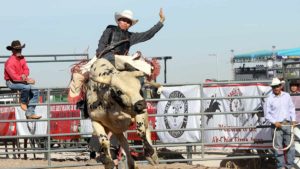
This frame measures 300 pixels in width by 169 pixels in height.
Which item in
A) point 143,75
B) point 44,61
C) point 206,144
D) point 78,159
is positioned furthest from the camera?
point 44,61

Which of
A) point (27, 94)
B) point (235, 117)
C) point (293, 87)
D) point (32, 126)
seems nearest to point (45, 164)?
point (32, 126)

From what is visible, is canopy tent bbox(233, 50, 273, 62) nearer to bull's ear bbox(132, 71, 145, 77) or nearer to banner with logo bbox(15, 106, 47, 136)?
banner with logo bbox(15, 106, 47, 136)

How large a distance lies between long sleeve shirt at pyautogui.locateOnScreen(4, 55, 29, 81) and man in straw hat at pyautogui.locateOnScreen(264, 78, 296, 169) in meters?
4.66

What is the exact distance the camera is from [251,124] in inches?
523

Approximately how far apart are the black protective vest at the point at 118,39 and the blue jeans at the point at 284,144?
4152 millimetres

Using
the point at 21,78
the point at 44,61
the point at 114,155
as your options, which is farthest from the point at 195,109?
the point at 44,61

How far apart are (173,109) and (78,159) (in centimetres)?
363

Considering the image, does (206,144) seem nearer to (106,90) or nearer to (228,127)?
(228,127)

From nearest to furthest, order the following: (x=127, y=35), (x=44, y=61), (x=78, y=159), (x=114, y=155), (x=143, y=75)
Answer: (x=143, y=75) < (x=127, y=35) < (x=114, y=155) < (x=78, y=159) < (x=44, y=61)

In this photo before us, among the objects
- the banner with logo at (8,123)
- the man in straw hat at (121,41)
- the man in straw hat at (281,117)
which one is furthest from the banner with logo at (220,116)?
the banner with logo at (8,123)

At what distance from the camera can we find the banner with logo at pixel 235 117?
13203mm

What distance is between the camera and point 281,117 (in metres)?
12.4

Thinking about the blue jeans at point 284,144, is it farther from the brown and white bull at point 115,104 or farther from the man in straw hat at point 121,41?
the brown and white bull at point 115,104

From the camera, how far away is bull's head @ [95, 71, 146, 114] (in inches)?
321
